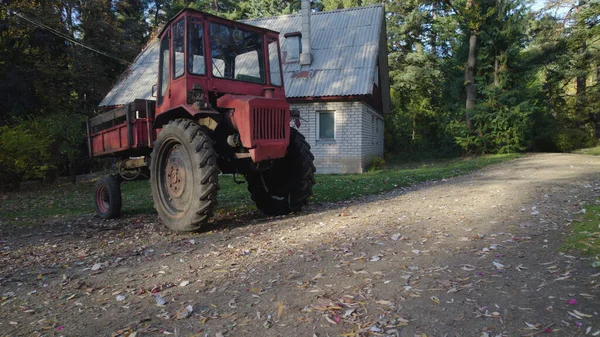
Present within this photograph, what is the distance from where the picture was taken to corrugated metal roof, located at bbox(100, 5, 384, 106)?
16406 mm

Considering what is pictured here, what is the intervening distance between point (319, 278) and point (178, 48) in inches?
163

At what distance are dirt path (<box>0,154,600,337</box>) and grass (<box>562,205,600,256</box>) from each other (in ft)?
0.42

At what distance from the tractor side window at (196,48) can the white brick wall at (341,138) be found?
1074cm

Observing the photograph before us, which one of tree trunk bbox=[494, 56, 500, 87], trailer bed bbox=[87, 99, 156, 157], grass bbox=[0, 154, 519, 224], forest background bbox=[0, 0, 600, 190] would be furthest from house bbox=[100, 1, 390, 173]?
trailer bed bbox=[87, 99, 156, 157]

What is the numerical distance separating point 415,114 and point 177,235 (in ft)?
80.1

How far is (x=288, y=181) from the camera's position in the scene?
22.5 feet

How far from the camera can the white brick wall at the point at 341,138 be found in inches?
633

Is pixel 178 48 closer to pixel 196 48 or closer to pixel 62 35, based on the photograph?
pixel 196 48

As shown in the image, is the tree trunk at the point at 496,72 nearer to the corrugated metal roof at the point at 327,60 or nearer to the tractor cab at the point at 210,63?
the corrugated metal roof at the point at 327,60

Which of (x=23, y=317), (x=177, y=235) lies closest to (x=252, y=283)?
(x=23, y=317)

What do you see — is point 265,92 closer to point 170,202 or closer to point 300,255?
point 170,202

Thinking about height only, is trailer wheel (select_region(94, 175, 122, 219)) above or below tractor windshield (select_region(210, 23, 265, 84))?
below

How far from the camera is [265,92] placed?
20.6 ft

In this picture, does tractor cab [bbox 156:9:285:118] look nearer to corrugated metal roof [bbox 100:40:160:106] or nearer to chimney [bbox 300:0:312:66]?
chimney [bbox 300:0:312:66]
